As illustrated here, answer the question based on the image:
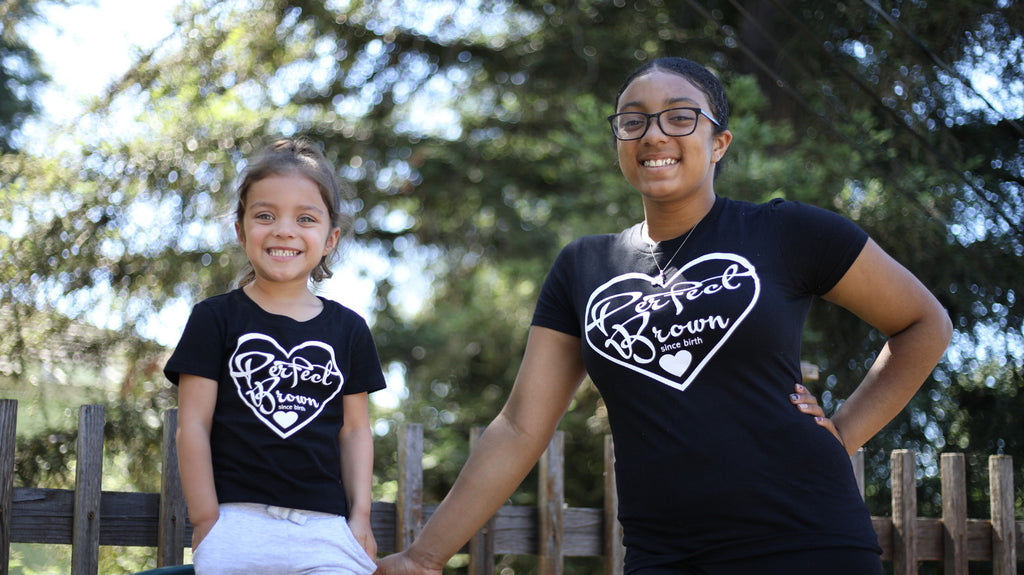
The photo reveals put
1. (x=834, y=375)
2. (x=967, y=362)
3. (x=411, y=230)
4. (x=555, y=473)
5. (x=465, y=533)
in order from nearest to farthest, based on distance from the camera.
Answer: (x=465, y=533) < (x=555, y=473) < (x=967, y=362) < (x=834, y=375) < (x=411, y=230)

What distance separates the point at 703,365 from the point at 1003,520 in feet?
7.87

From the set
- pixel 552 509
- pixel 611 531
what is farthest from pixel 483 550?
pixel 611 531

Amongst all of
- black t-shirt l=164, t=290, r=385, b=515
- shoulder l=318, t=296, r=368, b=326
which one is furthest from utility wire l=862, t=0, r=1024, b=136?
black t-shirt l=164, t=290, r=385, b=515

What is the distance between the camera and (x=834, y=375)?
5.08 metres

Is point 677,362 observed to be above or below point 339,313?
below

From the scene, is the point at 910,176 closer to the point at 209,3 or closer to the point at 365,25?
the point at 365,25

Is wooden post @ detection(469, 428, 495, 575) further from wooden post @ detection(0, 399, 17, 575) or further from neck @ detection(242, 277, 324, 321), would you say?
wooden post @ detection(0, 399, 17, 575)

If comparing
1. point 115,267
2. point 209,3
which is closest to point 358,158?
point 209,3

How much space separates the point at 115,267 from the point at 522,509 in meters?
3.08

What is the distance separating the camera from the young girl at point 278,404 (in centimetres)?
189

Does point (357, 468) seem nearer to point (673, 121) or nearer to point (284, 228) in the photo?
point (284, 228)

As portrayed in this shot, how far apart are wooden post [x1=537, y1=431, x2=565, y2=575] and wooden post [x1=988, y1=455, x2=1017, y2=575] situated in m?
1.75

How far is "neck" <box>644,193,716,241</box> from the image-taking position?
6.22ft

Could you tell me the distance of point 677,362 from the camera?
5.58 feet
